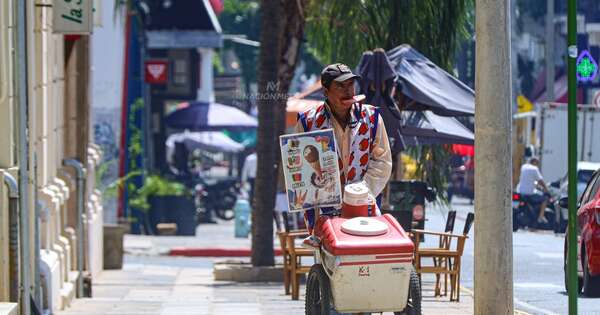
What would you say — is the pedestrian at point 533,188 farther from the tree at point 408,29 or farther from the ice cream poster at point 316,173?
the ice cream poster at point 316,173

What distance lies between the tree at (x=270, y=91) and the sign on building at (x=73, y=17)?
4.57 meters

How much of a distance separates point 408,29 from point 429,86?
197 cm

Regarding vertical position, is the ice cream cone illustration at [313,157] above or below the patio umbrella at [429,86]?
below

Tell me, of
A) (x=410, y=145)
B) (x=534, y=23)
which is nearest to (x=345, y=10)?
(x=410, y=145)

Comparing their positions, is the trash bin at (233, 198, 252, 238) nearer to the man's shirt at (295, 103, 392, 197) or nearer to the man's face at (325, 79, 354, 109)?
the man's shirt at (295, 103, 392, 197)

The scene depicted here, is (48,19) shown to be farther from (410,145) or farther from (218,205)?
(218,205)

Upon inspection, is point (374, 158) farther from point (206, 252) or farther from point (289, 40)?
point (206, 252)

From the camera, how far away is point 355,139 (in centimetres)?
977

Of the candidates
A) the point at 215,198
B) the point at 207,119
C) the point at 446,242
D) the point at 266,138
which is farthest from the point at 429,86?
the point at 215,198

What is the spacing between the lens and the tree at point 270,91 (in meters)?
18.9

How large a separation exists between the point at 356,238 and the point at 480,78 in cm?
173

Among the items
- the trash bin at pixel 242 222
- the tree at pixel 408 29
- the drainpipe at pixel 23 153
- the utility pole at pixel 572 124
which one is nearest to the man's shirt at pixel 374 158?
the utility pole at pixel 572 124

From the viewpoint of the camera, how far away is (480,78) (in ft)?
33.7

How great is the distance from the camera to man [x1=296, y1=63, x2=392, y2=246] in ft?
Result: 31.9
